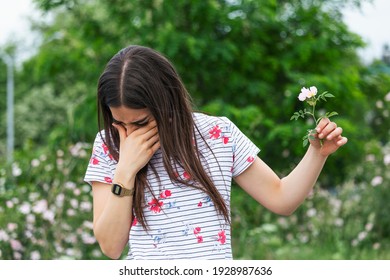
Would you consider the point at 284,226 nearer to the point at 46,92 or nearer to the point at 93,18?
the point at 93,18

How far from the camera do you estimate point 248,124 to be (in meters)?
6.12

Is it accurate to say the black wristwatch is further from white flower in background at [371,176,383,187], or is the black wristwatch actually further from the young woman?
white flower in background at [371,176,383,187]

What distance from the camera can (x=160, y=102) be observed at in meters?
1.92

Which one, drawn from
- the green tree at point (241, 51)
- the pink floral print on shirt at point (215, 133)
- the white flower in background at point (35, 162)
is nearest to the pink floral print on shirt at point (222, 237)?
the pink floral print on shirt at point (215, 133)

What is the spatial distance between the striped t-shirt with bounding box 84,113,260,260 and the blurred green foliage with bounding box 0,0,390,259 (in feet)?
11.9

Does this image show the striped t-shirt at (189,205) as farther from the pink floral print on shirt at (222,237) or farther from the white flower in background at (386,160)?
the white flower in background at (386,160)

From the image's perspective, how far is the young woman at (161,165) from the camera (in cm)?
193

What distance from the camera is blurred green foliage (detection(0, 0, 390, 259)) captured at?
6062 mm

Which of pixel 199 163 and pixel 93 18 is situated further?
pixel 93 18

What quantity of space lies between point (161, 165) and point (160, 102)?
20cm

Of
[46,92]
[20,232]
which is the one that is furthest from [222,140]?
[46,92]

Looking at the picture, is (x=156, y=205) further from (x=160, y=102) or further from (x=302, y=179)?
(x=302, y=179)

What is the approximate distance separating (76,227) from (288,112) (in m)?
2.54

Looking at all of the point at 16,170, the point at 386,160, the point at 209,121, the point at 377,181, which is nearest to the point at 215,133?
the point at 209,121
